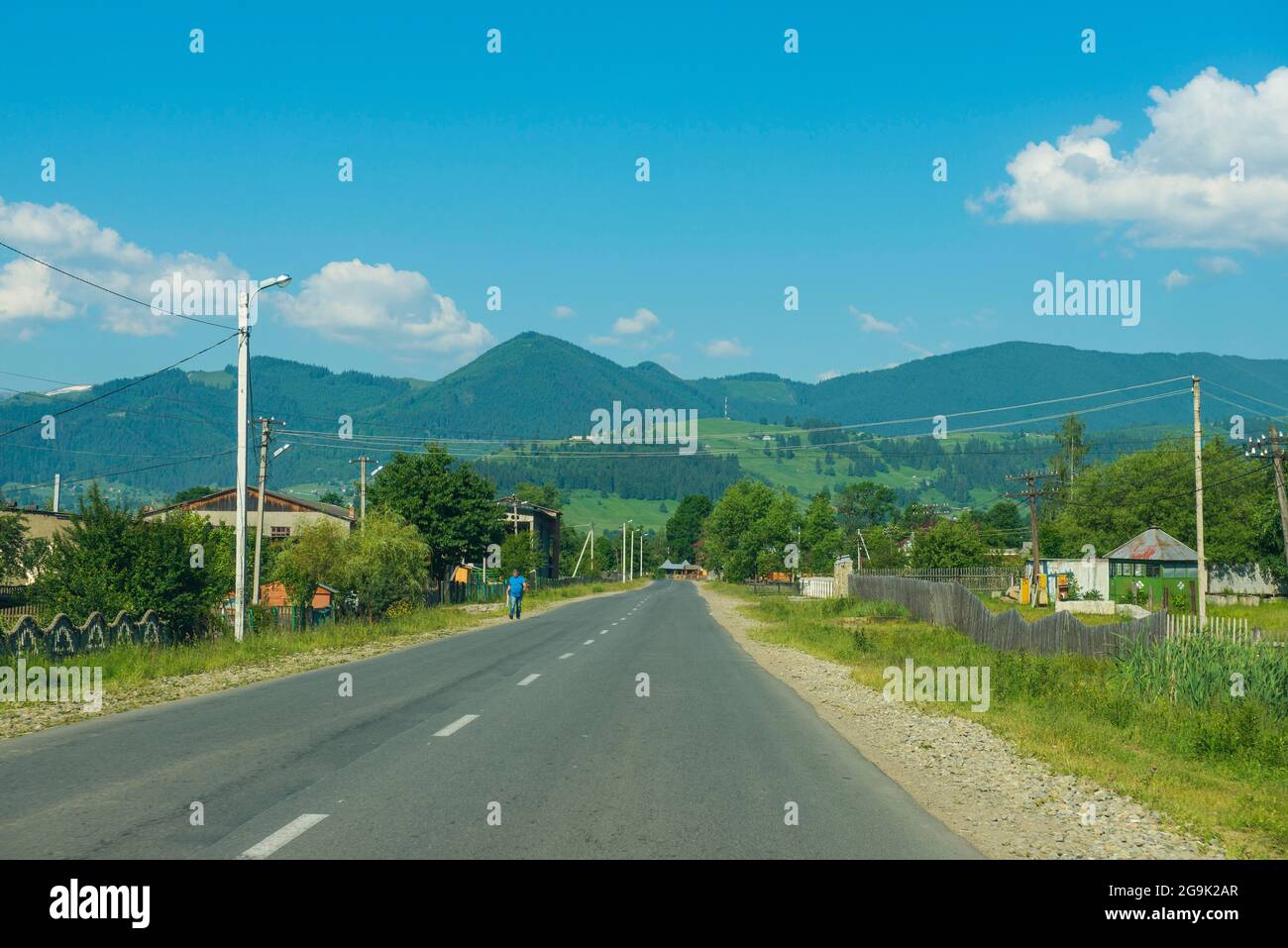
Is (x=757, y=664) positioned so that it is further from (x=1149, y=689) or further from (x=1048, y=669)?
(x=1149, y=689)

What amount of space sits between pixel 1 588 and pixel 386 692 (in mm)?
43298

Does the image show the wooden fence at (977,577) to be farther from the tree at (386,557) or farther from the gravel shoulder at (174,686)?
the gravel shoulder at (174,686)

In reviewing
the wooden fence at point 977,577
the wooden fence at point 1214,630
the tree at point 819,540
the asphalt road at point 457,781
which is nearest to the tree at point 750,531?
the tree at point 819,540

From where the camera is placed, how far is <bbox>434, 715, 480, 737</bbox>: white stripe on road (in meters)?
12.0

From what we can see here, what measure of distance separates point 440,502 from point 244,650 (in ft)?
139

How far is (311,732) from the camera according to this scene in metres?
12.1

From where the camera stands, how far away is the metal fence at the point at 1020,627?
20.9 m

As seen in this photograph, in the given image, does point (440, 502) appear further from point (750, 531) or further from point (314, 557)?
point (750, 531)

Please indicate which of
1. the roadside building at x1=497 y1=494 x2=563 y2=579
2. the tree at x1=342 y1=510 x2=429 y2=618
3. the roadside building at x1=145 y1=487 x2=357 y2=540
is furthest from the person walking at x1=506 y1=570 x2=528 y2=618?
the roadside building at x1=497 y1=494 x2=563 y2=579

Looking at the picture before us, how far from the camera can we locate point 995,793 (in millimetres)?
9930

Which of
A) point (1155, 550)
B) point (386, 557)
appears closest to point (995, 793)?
point (386, 557)

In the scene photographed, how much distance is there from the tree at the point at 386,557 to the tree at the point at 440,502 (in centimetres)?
514

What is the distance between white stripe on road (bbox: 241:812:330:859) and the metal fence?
16.4 m
